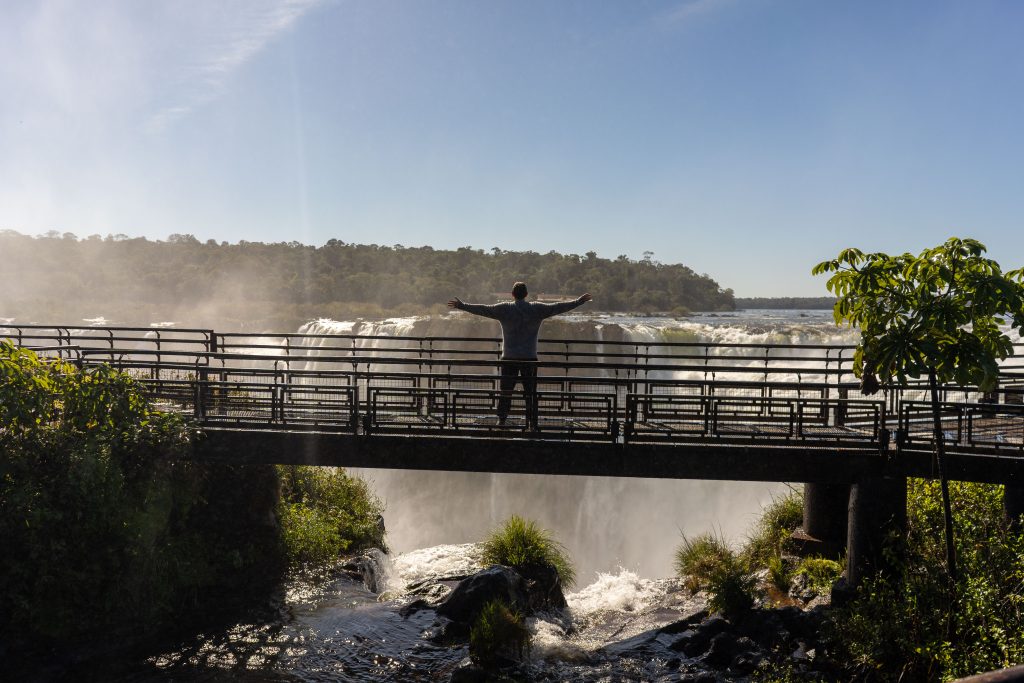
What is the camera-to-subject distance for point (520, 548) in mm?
14578

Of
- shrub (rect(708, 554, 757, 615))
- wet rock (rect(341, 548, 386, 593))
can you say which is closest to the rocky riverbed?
shrub (rect(708, 554, 757, 615))

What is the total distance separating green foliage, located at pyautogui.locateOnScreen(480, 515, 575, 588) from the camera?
1452 centimetres

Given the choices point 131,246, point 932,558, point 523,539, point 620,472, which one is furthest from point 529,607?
point 131,246

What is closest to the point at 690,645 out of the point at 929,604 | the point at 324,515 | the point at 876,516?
the point at 876,516

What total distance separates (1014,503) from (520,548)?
Answer: 26.8 feet

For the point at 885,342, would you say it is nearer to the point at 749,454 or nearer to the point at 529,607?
the point at 749,454

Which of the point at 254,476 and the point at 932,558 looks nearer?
the point at 932,558

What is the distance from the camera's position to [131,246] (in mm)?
101438

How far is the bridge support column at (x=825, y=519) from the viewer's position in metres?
13.3

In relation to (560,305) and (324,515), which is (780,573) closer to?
(560,305)

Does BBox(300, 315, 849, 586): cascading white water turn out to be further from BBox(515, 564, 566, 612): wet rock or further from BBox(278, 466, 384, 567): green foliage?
BBox(515, 564, 566, 612): wet rock

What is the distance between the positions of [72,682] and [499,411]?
6.53 m

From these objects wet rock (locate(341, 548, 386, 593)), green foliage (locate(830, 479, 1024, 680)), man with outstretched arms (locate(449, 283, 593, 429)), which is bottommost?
wet rock (locate(341, 548, 386, 593))

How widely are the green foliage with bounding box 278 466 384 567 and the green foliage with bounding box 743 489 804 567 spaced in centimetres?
836
